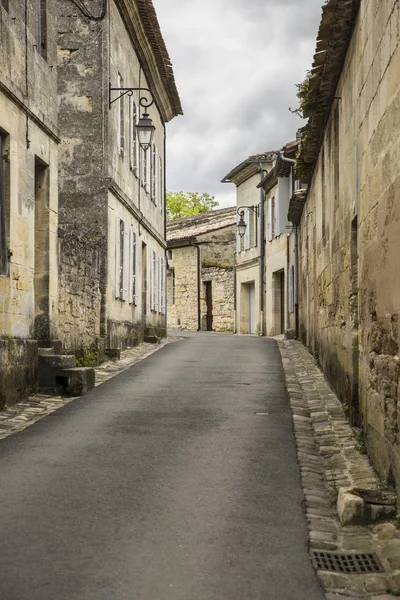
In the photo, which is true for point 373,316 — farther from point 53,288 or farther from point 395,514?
point 53,288

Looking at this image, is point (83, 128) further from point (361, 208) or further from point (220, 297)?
point (220, 297)

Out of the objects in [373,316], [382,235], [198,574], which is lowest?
[198,574]

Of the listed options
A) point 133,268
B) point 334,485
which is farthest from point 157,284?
point 334,485

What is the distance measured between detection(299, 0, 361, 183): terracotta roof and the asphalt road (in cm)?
400

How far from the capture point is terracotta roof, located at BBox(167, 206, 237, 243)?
3647cm

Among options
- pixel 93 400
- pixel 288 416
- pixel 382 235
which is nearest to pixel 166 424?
pixel 288 416

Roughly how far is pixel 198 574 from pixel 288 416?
16.9 ft

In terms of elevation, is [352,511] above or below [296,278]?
below

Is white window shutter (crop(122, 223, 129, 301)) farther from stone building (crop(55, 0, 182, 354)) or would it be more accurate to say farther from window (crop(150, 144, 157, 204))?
window (crop(150, 144, 157, 204))

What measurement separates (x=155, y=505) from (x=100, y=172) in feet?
39.7

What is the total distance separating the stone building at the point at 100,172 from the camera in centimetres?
1424

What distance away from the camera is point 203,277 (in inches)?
1415

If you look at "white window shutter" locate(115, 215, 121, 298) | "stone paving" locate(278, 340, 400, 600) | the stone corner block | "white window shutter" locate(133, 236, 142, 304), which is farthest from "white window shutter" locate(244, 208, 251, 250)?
the stone corner block

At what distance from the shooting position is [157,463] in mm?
6355
